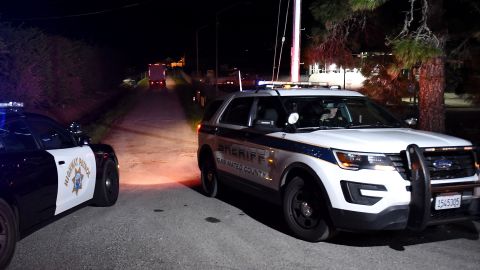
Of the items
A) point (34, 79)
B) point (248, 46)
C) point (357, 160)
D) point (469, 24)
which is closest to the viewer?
point (357, 160)

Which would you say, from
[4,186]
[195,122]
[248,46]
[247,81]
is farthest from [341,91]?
[248,46]

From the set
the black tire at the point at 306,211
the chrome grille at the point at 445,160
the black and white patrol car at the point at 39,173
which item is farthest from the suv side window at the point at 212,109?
the chrome grille at the point at 445,160

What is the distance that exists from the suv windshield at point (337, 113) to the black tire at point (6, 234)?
3.51 m

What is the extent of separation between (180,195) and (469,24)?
8392mm

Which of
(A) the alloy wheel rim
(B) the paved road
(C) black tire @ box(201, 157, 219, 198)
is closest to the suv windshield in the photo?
(A) the alloy wheel rim

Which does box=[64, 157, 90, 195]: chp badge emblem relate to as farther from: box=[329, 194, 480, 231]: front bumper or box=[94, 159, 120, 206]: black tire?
box=[329, 194, 480, 231]: front bumper

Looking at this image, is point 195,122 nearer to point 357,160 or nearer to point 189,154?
point 189,154

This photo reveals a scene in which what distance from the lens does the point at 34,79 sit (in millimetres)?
19797

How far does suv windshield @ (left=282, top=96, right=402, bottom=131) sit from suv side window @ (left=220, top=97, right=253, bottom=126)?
77 centimetres

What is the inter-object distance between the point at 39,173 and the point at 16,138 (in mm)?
547

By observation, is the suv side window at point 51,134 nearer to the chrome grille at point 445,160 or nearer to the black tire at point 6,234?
the black tire at point 6,234

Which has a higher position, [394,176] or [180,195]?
[394,176]

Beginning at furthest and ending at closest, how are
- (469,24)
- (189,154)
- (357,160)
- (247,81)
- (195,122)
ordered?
(247,81), (195,122), (189,154), (469,24), (357,160)

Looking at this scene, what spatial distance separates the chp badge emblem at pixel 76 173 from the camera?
256 inches
